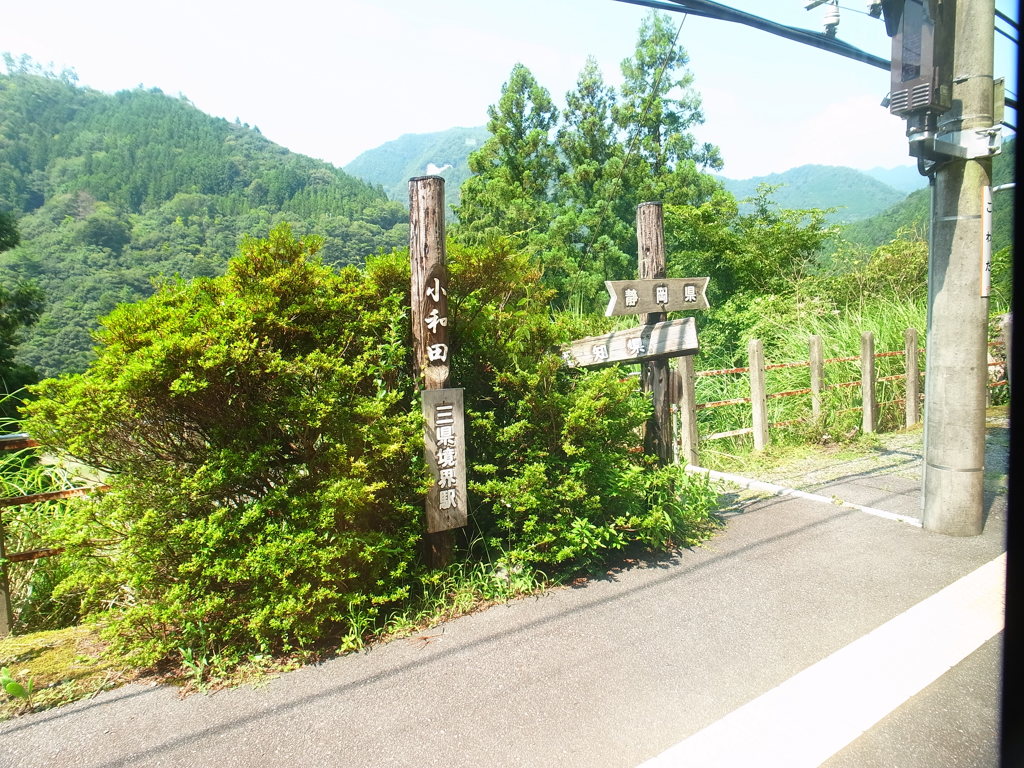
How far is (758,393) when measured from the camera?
813 centimetres

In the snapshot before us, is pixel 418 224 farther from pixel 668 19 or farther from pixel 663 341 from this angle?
pixel 668 19

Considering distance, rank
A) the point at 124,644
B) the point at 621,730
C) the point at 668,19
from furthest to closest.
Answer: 1. the point at 668,19
2. the point at 124,644
3. the point at 621,730

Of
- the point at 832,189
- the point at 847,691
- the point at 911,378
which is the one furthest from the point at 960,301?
the point at 832,189

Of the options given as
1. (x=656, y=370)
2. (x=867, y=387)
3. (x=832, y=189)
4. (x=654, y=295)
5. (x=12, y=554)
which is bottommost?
(x=12, y=554)

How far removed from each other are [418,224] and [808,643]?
336 cm

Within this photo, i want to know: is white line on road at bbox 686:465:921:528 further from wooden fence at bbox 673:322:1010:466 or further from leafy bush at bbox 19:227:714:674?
leafy bush at bbox 19:227:714:674

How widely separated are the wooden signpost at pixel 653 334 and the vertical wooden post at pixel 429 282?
108 centimetres

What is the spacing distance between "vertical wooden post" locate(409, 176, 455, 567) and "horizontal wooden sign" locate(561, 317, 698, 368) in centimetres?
106

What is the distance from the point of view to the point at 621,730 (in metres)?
2.74

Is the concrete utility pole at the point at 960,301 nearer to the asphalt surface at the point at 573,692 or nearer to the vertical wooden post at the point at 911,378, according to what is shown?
the asphalt surface at the point at 573,692

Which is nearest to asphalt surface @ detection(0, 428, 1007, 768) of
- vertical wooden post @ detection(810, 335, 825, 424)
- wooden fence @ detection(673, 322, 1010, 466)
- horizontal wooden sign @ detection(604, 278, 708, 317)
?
horizontal wooden sign @ detection(604, 278, 708, 317)

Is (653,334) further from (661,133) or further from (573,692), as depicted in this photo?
(661,133)

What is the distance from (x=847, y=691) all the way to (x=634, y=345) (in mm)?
2681

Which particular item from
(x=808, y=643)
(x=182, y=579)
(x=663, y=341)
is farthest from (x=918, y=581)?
(x=182, y=579)
